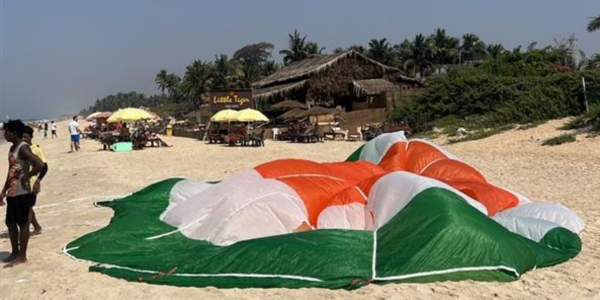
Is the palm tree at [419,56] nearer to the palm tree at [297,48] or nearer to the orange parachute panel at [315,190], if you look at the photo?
the palm tree at [297,48]

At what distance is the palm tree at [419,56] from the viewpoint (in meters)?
59.8

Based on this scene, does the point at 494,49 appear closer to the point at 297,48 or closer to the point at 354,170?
the point at 297,48

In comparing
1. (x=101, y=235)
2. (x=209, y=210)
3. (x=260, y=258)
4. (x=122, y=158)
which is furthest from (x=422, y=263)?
(x=122, y=158)

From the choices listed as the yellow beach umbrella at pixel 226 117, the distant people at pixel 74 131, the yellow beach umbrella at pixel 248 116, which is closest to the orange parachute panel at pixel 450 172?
the yellow beach umbrella at pixel 248 116

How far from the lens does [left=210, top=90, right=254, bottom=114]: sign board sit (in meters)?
29.0

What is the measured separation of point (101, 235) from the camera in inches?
239

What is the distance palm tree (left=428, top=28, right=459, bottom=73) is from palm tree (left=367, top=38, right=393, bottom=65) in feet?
16.0

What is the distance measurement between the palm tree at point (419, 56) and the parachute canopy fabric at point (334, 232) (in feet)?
179

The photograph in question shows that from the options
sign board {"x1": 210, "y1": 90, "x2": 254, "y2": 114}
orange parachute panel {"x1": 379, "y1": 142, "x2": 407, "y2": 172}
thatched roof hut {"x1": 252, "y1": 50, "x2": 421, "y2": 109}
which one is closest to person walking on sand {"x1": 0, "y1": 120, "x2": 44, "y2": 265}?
orange parachute panel {"x1": 379, "y1": 142, "x2": 407, "y2": 172}

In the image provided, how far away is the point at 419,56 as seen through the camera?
60.1m

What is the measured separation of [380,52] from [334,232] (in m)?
57.0

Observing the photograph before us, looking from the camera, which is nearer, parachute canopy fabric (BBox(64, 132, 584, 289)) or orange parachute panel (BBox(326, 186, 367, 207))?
parachute canopy fabric (BBox(64, 132, 584, 289))

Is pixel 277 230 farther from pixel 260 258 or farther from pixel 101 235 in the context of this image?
pixel 101 235

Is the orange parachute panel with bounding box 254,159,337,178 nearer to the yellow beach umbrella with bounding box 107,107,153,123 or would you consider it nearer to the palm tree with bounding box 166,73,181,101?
the yellow beach umbrella with bounding box 107,107,153,123
